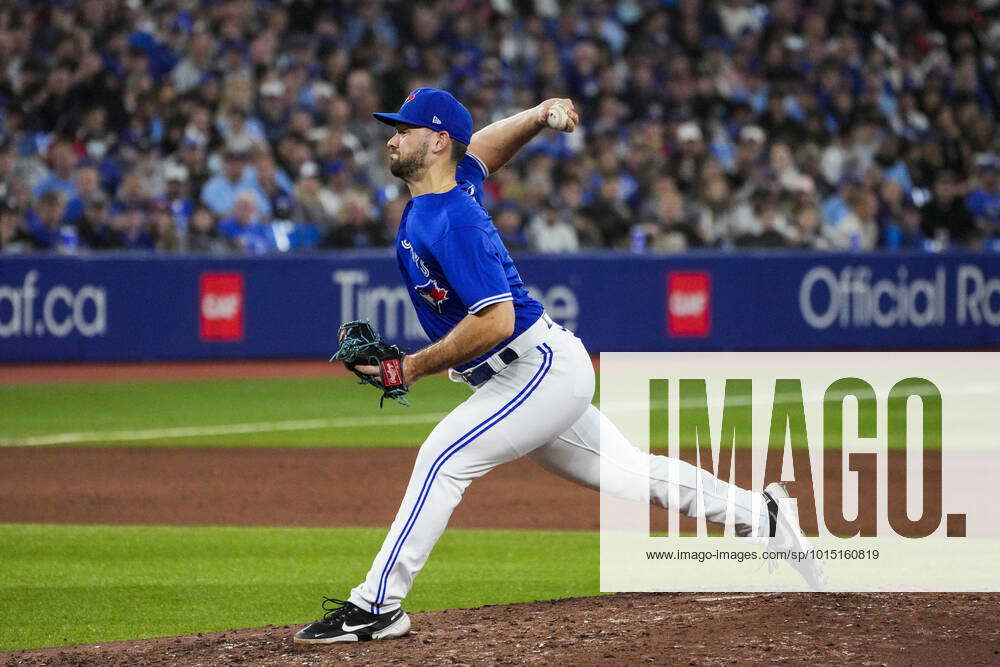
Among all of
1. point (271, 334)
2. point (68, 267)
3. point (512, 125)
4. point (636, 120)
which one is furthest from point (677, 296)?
point (512, 125)

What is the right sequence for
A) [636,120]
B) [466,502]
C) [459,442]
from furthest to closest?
[636,120] < [466,502] < [459,442]

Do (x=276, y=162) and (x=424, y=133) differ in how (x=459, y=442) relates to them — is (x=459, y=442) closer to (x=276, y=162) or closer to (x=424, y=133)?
(x=424, y=133)

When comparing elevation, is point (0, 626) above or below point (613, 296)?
below

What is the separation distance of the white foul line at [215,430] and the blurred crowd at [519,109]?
3.97 meters

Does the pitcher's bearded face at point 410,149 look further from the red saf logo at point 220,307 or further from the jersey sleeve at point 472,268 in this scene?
the red saf logo at point 220,307

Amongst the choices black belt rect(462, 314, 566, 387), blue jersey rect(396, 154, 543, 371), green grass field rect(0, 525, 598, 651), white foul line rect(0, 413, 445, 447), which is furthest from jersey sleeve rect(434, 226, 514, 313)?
white foul line rect(0, 413, 445, 447)

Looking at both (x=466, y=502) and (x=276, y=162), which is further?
(x=276, y=162)

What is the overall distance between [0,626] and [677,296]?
12.2 m

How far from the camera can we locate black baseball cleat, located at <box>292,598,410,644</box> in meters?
4.93

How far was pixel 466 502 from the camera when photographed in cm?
929

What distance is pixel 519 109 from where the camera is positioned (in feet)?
59.5

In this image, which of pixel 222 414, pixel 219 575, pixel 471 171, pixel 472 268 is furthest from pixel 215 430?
pixel 472 268

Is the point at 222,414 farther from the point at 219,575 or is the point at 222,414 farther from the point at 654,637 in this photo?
the point at 654,637

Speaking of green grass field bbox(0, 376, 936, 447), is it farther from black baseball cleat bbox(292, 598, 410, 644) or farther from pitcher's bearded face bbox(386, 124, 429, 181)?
pitcher's bearded face bbox(386, 124, 429, 181)
